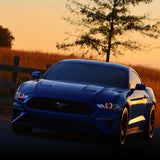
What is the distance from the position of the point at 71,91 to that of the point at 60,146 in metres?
1.09

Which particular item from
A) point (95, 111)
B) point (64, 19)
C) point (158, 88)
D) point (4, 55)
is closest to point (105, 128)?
point (95, 111)

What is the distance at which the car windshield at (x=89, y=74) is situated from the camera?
33.2ft

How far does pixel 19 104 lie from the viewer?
914 centimetres

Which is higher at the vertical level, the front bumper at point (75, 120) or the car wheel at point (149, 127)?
the front bumper at point (75, 120)

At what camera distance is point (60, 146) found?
8297 millimetres

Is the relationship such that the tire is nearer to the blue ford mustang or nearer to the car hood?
the blue ford mustang

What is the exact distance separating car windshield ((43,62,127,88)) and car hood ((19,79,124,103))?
0.54 metres

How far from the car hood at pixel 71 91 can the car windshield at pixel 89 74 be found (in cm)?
54

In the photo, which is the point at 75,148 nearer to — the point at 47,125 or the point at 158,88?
the point at 47,125

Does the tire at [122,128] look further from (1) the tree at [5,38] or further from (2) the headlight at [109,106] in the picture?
(1) the tree at [5,38]

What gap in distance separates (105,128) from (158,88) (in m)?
21.1

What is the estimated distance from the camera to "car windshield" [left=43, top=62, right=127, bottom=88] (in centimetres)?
1012

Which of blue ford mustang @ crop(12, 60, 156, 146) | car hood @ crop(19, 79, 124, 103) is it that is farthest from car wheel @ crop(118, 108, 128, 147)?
car hood @ crop(19, 79, 124, 103)

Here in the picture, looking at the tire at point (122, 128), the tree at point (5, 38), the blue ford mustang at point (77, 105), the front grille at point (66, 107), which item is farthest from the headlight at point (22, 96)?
the tree at point (5, 38)
